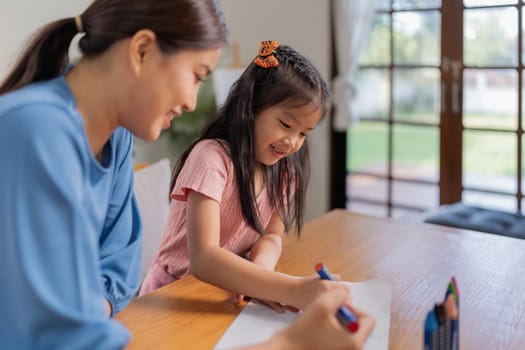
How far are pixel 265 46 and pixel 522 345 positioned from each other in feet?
2.81

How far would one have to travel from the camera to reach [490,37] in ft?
11.1

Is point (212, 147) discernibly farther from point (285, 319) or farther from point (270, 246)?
point (285, 319)

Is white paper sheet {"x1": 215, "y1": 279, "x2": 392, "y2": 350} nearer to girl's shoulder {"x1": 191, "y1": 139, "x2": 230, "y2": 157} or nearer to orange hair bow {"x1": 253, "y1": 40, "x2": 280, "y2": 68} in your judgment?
girl's shoulder {"x1": 191, "y1": 139, "x2": 230, "y2": 157}

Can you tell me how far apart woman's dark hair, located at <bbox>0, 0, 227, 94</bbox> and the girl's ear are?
0.03 feet

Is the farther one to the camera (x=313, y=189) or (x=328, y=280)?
(x=313, y=189)

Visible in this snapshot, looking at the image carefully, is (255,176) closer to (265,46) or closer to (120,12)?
(265,46)

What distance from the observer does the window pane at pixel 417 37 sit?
3.60m

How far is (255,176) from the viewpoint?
1.56m

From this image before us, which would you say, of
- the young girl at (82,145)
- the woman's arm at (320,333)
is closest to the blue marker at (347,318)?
the woman's arm at (320,333)

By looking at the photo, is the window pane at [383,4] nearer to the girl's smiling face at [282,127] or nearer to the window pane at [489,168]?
the girl's smiling face at [282,127]

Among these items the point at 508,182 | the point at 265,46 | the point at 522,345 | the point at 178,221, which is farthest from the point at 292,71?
the point at 508,182

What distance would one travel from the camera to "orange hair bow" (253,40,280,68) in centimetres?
149

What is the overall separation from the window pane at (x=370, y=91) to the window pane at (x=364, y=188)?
18.5 inches

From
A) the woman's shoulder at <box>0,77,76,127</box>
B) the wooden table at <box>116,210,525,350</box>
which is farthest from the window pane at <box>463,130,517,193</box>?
the woman's shoulder at <box>0,77,76,127</box>
